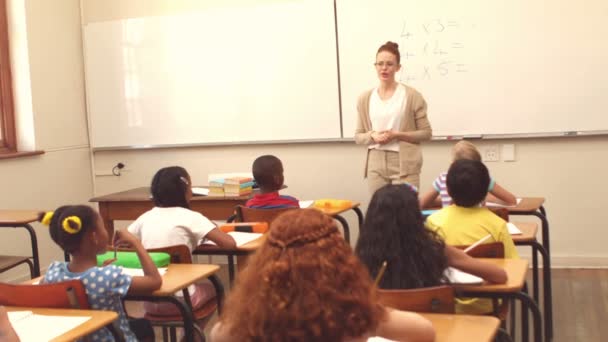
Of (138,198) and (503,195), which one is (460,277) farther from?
(138,198)

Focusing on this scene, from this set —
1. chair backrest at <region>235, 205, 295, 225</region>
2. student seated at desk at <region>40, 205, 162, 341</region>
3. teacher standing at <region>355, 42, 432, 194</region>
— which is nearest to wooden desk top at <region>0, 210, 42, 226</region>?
chair backrest at <region>235, 205, 295, 225</region>

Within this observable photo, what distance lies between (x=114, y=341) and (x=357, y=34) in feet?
12.1

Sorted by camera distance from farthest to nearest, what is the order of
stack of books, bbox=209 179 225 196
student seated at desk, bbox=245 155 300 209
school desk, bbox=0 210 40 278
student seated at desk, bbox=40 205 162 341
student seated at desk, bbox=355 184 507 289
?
stack of books, bbox=209 179 225 196 → school desk, bbox=0 210 40 278 → student seated at desk, bbox=245 155 300 209 → student seated at desk, bbox=40 205 162 341 → student seated at desk, bbox=355 184 507 289

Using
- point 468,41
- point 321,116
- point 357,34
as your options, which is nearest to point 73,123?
point 321,116

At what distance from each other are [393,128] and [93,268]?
8.81 ft

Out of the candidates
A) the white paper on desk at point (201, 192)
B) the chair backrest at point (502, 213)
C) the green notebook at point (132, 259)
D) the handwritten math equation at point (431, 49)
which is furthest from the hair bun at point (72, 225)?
the handwritten math equation at point (431, 49)

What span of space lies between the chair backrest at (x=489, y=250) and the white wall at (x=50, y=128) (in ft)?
13.4

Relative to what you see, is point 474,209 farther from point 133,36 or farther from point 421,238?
point 133,36

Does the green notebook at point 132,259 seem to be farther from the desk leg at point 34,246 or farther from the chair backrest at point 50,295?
the desk leg at point 34,246

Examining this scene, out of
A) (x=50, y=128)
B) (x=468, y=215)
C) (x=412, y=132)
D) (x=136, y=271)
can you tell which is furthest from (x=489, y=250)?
(x=50, y=128)

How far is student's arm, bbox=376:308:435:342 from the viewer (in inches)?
60.8

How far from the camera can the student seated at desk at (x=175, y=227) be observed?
3.30 metres

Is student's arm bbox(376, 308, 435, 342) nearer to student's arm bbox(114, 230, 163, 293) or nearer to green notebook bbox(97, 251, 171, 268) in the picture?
student's arm bbox(114, 230, 163, 293)

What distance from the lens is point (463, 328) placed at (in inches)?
76.2
